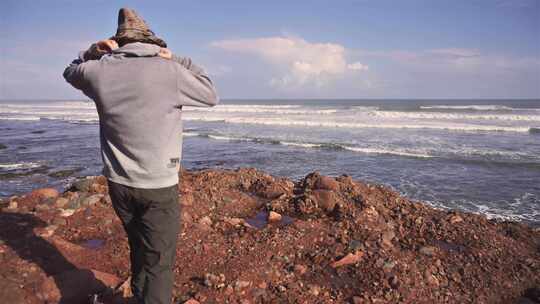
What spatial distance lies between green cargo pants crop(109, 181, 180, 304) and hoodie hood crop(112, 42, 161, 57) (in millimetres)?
777

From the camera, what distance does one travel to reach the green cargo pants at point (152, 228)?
2.07 meters

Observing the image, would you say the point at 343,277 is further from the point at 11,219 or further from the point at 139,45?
the point at 11,219

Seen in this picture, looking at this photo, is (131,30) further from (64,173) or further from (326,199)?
(64,173)

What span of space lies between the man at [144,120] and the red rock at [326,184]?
3882 millimetres

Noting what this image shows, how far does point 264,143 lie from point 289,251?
38.9ft

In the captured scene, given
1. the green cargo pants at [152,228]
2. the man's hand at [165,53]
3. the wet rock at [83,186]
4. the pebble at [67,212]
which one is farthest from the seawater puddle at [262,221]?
the man's hand at [165,53]

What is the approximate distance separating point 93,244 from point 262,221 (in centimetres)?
219

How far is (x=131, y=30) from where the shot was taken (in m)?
2.00

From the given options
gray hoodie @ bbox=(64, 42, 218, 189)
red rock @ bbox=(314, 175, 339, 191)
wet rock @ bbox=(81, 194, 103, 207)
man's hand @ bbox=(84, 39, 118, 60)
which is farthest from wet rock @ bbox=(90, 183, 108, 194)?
man's hand @ bbox=(84, 39, 118, 60)

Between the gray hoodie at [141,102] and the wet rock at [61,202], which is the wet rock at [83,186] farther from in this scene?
the gray hoodie at [141,102]

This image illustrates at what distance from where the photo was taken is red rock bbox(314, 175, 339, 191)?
5.74 metres

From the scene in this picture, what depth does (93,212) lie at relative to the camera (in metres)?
4.64

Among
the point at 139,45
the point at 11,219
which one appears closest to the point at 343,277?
the point at 139,45

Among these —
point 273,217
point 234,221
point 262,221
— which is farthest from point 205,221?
point 273,217
